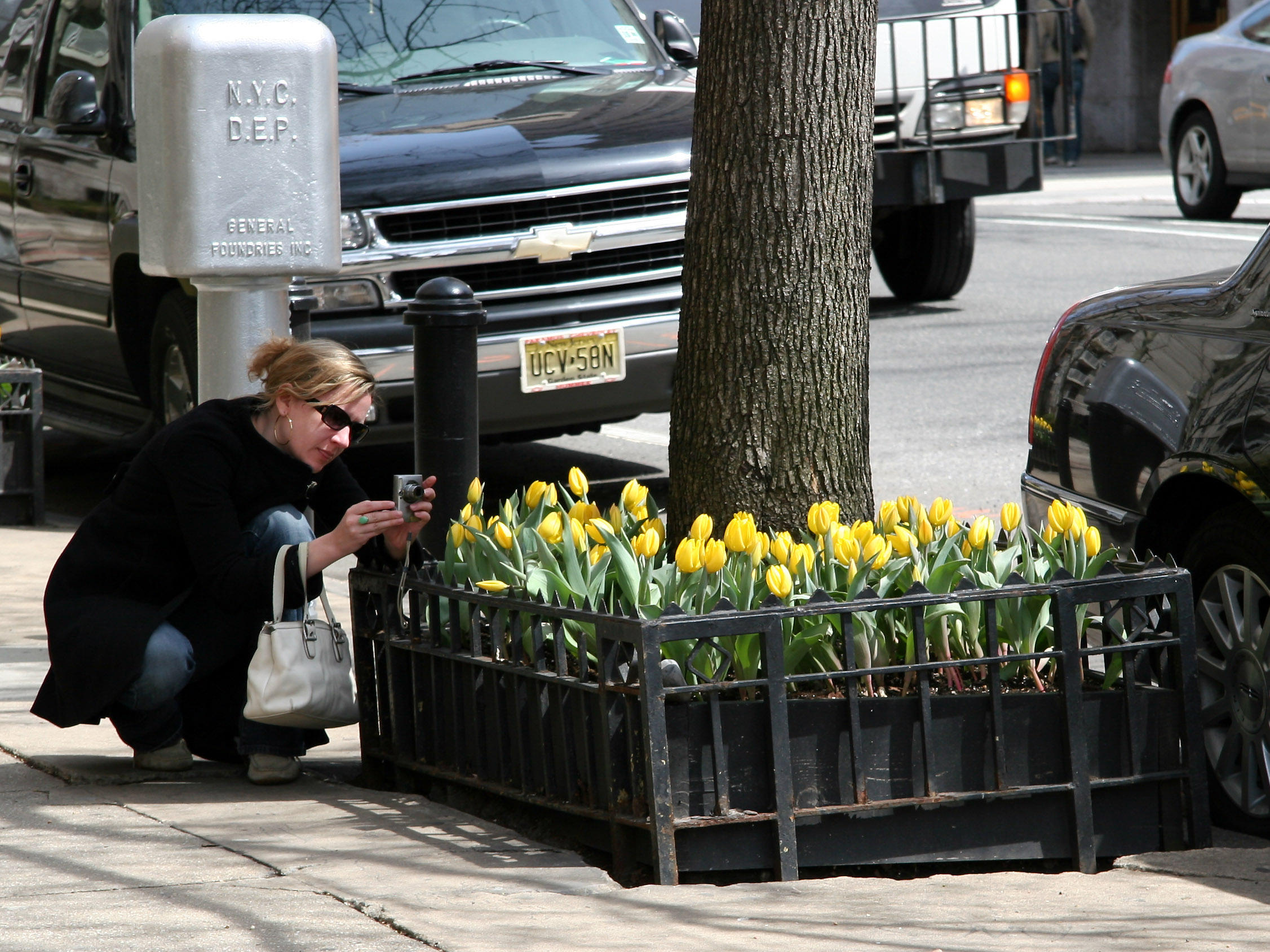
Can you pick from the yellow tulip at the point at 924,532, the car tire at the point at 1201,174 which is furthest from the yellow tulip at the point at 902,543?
the car tire at the point at 1201,174

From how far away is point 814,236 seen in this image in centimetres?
414

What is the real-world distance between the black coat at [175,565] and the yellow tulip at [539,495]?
15.3 inches

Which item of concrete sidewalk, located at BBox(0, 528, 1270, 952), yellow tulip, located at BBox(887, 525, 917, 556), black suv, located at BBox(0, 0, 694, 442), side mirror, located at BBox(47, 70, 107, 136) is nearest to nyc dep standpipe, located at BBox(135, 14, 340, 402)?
concrete sidewalk, located at BBox(0, 528, 1270, 952)

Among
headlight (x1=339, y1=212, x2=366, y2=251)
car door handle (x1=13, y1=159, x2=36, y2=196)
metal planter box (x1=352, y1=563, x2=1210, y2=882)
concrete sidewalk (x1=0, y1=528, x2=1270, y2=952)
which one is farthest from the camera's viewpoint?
car door handle (x1=13, y1=159, x2=36, y2=196)

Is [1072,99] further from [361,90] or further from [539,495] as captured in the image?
[539,495]

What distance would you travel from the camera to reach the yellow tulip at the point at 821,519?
12.9 ft

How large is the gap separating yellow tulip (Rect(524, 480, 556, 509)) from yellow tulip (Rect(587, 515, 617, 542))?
21 centimetres

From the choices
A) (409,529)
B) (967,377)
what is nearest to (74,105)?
(409,529)

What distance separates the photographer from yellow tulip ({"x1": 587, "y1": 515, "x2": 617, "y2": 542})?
3.96m

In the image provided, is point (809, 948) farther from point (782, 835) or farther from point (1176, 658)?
point (1176, 658)

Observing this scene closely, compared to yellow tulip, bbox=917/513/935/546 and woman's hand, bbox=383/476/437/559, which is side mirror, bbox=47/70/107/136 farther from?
yellow tulip, bbox=917/513/935/546

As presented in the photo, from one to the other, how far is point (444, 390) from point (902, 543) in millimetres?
1281

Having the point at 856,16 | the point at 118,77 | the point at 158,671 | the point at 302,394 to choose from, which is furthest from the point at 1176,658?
the point at 118,77

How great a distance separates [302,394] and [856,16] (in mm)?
1477
